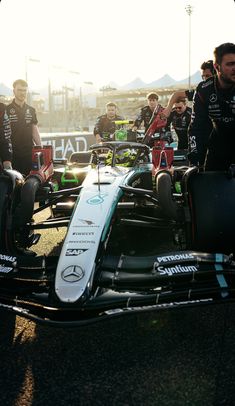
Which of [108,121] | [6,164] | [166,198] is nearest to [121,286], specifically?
[166,198]

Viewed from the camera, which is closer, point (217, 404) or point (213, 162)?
point (217, 404)

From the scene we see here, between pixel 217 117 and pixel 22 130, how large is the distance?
3241 mm

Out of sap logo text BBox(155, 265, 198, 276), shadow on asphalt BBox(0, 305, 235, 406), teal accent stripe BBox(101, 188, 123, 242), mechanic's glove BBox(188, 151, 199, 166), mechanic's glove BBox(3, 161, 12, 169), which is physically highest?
mechanic's glove BBox(188, 151, 199, 166)

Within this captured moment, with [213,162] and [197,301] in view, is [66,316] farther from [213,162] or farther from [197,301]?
[213,162]

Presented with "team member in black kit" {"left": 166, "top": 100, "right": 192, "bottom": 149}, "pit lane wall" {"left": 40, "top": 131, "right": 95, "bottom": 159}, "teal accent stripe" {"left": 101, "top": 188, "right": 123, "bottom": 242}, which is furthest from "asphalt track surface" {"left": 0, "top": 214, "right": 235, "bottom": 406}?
"pit lane wall" {"left": 40, "top": 131, "right": 95, "bottom": 159}

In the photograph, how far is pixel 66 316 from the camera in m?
2.20

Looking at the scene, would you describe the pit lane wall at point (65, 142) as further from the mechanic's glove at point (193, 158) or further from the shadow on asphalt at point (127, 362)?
the shadow on asphalt at point (127, 362)

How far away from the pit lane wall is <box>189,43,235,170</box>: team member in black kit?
8.82 meters

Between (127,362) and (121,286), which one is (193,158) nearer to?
(121,286)

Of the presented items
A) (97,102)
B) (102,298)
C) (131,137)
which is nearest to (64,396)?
(102,298)

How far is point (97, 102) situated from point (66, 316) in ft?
224

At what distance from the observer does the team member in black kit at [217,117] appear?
3381 mm

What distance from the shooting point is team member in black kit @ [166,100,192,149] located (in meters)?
7.73

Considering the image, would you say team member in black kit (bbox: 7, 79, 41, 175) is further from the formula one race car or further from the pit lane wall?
the pit lane wall
